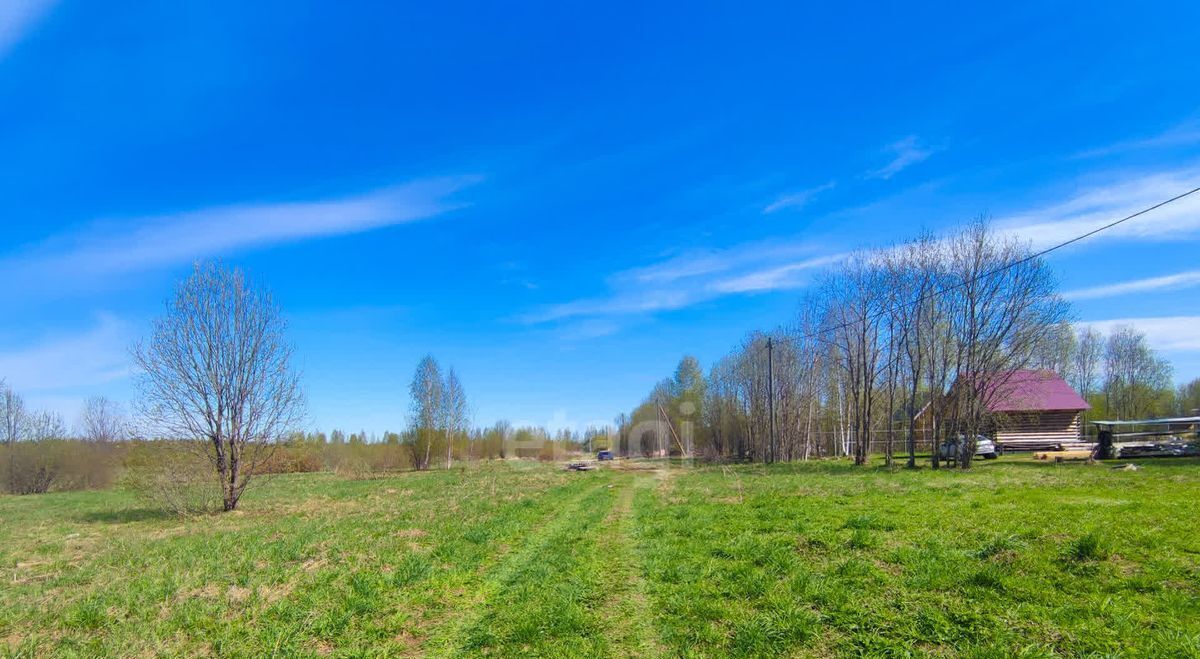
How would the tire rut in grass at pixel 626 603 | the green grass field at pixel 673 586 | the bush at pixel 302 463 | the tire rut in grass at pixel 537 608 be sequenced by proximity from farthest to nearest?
1. the bush at pixel 302 463
2. the tire rut in grass at pixel 537 608
3. the tire rut in grass at pixel 626 603
4. the green grass field at pixel 673 586

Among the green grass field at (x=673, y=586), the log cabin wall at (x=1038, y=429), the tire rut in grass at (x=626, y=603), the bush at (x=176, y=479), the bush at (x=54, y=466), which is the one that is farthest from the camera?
the log cabin wall at (x=1038, y=429)

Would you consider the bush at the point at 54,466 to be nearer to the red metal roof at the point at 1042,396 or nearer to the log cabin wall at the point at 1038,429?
the red metal roof at the point at 1042,396

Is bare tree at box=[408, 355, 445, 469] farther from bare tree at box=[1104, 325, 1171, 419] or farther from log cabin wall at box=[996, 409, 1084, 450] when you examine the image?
bare tree at box=[1104, 325, 1171, 419]

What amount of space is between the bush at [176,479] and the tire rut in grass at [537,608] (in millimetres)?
15182

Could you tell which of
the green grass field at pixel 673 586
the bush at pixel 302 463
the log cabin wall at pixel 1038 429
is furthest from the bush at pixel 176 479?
the log cabin wall at pixel 1038 429

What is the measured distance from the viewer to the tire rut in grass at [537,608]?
5.53 meters

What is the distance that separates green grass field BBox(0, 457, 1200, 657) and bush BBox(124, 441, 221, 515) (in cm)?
611

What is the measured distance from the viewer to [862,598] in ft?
19.3

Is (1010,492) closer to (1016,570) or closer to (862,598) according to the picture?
(1016,570)

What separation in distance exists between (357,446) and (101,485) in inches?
776

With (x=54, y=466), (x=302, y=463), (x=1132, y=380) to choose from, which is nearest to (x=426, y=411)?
(x=302, y=463)

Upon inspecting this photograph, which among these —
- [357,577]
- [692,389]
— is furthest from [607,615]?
[692,389]

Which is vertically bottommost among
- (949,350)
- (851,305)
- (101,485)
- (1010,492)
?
(101,485)

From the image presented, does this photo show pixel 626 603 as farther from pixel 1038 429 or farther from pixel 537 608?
pixel 1038 429
